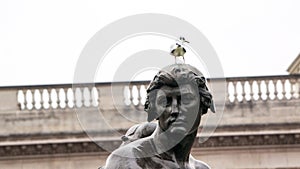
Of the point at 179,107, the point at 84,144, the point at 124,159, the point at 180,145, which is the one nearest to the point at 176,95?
the point at 179,107

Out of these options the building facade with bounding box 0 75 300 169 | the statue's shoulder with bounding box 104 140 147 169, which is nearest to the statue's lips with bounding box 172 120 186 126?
the statue's shoulder with bounding box 104 140 147 169

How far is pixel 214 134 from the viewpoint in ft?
122

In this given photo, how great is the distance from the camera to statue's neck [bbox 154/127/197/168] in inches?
207

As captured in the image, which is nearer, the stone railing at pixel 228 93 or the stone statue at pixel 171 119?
the stone statue at pixel 171 119

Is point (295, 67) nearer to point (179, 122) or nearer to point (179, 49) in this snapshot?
point (179, 49)

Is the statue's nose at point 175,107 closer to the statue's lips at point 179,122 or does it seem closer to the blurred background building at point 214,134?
the statue's lips at point 179,122

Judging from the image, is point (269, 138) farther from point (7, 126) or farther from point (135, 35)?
point (135, 35)

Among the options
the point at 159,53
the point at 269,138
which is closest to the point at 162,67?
the point at 159,53

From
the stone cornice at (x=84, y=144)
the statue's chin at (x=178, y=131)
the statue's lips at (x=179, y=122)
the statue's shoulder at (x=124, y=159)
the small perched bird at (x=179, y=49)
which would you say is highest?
the small perched bird at (x=179, y=49)

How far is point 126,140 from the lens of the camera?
5562mm

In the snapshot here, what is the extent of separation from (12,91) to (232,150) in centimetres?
565

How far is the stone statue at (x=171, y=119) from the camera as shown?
17.1 ft

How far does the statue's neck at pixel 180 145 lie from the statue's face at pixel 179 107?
0.04 meters

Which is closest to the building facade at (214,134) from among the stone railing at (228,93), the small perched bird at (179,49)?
the stone railing at (228,93)
